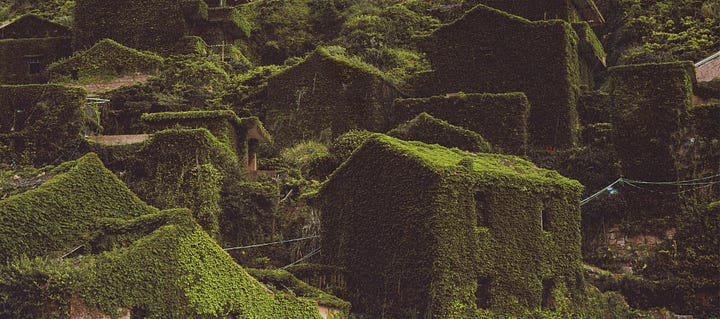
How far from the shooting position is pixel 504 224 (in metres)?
24.2

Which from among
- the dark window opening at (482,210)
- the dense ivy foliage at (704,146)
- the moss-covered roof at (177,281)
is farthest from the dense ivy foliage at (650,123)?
the moss-covered roof at (177,281)

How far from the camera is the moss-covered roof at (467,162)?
24078 millimetres

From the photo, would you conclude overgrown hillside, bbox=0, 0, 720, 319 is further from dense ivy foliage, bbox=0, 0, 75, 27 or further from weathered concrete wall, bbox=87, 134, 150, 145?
dense ivy foliage, bbox=0, 0, 75, 27

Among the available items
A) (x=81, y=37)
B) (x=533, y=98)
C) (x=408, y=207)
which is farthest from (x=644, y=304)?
(x=81, y=37)

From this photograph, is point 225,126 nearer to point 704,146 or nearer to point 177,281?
point 177,281

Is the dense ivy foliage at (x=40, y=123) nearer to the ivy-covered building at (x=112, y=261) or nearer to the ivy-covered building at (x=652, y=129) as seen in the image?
the ivy-covered building at (x=112, y=261)

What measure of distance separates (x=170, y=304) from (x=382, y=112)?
1875 cm

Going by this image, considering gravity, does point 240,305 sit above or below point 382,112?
below

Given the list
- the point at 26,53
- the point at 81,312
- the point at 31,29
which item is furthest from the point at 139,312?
the point at 31,29

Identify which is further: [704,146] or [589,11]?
[589,11]

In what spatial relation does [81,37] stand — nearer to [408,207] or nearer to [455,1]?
[455,1]

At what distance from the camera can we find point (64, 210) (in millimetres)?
21734

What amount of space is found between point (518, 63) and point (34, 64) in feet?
78.0

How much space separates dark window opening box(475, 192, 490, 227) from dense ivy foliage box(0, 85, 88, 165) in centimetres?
1397
